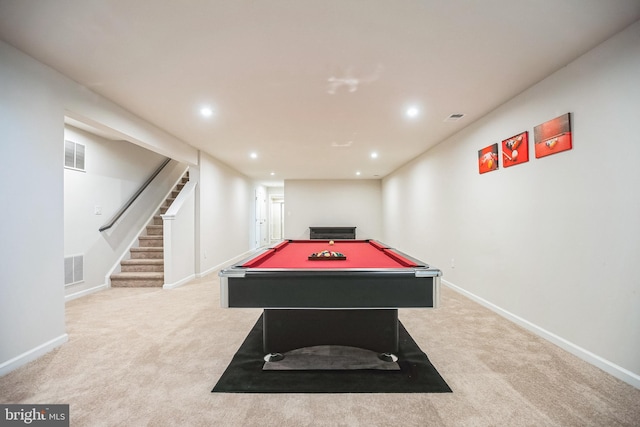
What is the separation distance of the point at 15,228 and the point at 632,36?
4.65m

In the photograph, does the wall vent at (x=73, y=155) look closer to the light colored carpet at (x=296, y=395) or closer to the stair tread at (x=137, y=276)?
the stair tread at (x=137, y=276)

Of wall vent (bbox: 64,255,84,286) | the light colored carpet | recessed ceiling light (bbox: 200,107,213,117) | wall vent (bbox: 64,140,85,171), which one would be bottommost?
the light colored carpet

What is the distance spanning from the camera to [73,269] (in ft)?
13.1

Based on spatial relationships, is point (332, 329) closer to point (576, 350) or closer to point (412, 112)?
point (576, 350)

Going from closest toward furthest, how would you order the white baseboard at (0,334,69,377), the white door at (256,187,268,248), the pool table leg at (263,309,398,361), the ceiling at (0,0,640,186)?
the ceiling at (0,0,640,186) → the white baseboard at (0,334,69,377) → the pool table leg at (263,309,398,361) → the white door at (256,187,268,248)

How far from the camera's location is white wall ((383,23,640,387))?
1922mm

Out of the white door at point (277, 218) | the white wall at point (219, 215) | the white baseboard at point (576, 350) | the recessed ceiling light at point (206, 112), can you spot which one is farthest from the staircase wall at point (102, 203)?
the white door at point (277, 218)

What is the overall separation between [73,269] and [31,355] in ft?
7.22

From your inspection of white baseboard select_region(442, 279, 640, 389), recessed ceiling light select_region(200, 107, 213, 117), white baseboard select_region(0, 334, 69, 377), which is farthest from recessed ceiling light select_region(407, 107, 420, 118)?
white baseboard select_region(0, 334, 69, 377)

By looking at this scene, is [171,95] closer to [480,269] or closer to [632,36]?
[632,36]

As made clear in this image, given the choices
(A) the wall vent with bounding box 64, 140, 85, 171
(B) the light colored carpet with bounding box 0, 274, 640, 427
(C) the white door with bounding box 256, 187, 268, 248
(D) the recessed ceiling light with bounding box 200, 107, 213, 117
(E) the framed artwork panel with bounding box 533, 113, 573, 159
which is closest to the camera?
(B) the light colored carpet with bounding box 0, 274, 640, 427

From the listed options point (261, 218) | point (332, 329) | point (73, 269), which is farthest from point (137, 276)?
point (261, 218)

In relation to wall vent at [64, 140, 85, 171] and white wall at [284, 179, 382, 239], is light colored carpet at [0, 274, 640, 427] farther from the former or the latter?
white wall at [284, 179, 382, 239]

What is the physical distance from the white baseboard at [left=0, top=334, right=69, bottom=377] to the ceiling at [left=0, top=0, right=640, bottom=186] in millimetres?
2356
